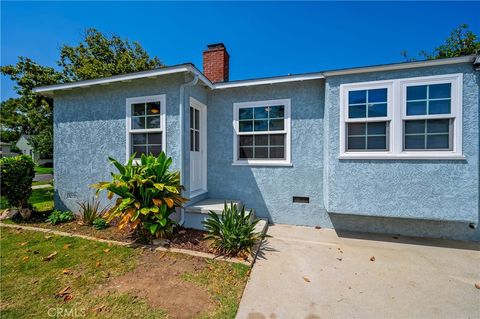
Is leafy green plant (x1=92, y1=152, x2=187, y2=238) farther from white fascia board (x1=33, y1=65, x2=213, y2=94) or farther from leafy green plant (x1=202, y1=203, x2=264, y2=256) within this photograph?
white fascia board (x1=33, y1=65, x2=213, y2=94)

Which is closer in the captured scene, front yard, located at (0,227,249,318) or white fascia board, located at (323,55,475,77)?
front yard, located at (0,227,249,318)

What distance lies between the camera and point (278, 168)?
5.53 metres

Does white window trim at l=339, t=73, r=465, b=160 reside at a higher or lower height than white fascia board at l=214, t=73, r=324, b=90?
lower

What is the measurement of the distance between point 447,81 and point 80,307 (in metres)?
7.16

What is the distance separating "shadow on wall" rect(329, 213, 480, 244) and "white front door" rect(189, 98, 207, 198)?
3.71m

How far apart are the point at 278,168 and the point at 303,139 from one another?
3.34 ft

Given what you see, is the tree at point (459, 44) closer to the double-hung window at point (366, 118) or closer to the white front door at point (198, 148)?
the double-hung window at point (366, 118)

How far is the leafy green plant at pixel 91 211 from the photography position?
5191mm

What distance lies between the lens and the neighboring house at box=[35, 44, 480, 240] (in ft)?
13.5

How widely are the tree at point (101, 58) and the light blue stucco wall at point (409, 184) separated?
1314cm

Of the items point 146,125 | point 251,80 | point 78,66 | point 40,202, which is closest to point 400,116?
point 251,80

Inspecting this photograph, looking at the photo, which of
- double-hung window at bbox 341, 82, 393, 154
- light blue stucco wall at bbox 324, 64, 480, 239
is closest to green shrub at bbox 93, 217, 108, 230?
light blue stucco wall at bbox 324, 64, 480, 239

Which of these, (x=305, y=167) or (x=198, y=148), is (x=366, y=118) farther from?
(x=198, y=148)

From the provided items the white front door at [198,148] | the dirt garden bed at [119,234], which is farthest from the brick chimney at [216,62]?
the dirt garden bed at [119,234]
